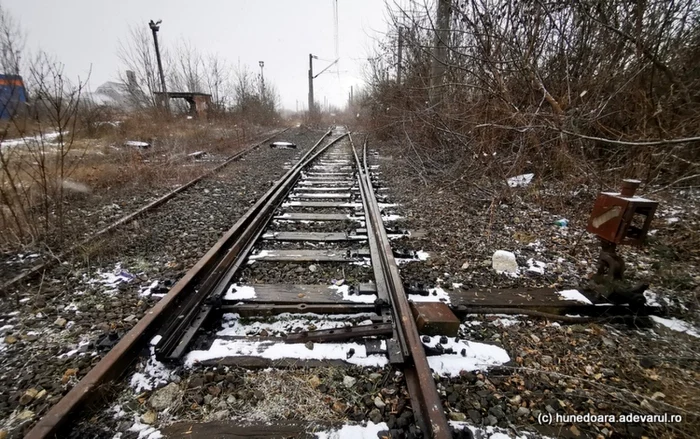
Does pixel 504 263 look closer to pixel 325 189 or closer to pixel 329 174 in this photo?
pixel 325 189

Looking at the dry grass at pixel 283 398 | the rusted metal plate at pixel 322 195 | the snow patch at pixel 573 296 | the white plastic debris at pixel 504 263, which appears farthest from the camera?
the rusted metal plate at pixel 322 195

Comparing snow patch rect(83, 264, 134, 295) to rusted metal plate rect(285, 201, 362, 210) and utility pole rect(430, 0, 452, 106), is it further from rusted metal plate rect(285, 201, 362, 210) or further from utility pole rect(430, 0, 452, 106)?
utility pole rect(430, 0, 452, 106)

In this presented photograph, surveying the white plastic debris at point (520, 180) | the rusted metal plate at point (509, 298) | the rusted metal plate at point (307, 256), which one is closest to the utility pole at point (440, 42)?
the white plastic debris at point (520, 180)

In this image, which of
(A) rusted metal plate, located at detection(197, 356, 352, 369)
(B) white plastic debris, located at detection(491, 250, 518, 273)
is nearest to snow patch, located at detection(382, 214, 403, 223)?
(B) white plastic debris, located at detection(491, 250, 518, 273)

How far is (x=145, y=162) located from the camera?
7.57 m

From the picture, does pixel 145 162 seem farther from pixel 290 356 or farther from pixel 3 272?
pixel 290 356

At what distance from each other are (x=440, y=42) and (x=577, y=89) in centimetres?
228

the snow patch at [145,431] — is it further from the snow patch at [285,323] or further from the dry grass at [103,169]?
the dry grass at [103,169]

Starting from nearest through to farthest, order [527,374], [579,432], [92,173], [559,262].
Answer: [579,432] < [527,374] < [559,262] < [92,173]

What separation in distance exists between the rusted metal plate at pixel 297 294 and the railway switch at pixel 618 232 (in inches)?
69.0

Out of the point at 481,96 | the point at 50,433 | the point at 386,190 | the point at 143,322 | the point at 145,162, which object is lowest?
the point at 50,433

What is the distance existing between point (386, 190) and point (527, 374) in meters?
4.27

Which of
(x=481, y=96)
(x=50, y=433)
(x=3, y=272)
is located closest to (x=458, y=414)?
(x=50, y=433)

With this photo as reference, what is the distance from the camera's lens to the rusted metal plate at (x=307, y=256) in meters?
3.05
